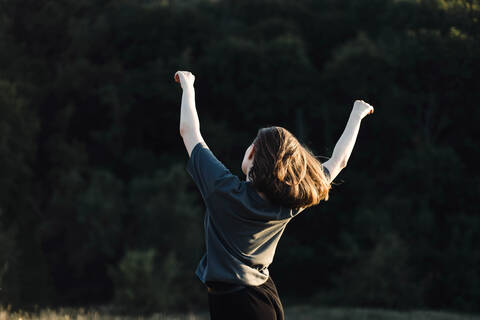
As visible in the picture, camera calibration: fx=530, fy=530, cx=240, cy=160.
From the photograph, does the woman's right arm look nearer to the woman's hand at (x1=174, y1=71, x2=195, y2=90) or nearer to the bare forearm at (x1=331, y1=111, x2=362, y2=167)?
the bare forearm at (x1=331, y1=111, x2=362, y2=167)

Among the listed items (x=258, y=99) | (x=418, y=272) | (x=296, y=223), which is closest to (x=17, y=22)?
(x=258, y=99)

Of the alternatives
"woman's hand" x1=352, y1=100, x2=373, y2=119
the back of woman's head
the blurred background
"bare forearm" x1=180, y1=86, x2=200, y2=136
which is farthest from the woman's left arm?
the blurred background

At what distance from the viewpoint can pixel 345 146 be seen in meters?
2.38

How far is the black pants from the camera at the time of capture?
1976mm

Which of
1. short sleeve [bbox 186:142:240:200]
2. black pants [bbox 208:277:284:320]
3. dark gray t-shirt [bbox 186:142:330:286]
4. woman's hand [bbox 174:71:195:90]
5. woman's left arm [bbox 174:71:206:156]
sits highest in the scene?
woman's hand [bbox 174:71:195:90]

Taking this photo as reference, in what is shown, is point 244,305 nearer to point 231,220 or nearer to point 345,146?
point 231,220

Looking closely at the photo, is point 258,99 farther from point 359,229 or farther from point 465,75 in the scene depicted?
point 465,75

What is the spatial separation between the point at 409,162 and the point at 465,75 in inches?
408

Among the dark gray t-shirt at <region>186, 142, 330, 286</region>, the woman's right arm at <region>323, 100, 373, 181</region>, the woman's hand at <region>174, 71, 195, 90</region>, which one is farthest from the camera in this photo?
the woman's right arm at <region>323, 100, 373, 181</region>

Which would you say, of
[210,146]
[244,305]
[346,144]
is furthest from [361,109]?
[210,146]

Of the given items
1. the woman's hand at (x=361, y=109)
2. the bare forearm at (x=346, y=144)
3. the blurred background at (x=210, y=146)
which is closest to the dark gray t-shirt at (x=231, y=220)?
the bare forearm at (x=346, y=144)

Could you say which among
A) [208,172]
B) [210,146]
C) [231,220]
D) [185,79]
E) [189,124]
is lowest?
[210,146]

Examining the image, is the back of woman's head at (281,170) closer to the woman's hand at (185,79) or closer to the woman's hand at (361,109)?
the woman's hand at (185,79)

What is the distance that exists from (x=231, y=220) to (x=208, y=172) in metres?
0.20
